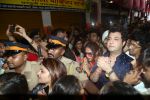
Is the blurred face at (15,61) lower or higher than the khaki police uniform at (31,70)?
higher

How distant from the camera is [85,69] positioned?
301 cm

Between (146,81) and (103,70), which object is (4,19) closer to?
(103,70)

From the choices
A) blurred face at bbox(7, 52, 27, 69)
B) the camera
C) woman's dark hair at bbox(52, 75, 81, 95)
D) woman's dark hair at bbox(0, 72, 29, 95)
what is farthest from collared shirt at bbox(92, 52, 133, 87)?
the camera

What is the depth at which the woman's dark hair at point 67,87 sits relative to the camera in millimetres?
2010

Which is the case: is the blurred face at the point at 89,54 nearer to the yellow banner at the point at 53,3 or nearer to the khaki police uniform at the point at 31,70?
the khaki police uniform at the point at 31,70

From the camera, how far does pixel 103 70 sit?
104 inches

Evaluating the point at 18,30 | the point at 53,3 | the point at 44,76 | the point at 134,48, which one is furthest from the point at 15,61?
the point at 53,3

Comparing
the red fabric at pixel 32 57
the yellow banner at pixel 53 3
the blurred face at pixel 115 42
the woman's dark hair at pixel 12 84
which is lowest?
the red fabric at pixel 32 57

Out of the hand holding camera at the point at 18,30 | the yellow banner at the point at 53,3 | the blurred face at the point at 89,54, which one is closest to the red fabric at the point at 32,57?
the hand holding camera at the point at 18,30

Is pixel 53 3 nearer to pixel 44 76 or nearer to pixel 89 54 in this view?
pixel 89 54

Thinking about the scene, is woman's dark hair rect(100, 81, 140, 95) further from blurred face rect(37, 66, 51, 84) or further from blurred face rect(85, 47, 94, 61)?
blurred face rect(85, 47, 94, 61)

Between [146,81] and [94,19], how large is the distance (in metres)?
8.43

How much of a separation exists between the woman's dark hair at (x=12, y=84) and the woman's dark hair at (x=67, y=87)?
32 cm

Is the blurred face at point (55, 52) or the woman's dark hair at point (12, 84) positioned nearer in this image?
the woman's dark hair at point (12, 84)
